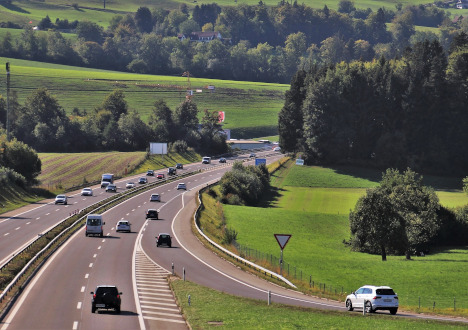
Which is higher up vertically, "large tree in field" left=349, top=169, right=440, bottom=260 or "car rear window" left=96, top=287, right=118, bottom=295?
"car rear window" left=96, top=287, right=118, bottom=295

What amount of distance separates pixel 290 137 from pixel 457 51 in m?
38.7

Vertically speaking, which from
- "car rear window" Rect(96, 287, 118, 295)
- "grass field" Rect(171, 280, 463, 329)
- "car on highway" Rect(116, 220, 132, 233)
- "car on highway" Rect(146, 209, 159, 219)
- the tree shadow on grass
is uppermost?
"car rear window" Rect(96, 287, 118, 295)

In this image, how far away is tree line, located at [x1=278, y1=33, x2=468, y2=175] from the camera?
558 ft

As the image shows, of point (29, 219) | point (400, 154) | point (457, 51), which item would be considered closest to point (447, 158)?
point (400, 154)

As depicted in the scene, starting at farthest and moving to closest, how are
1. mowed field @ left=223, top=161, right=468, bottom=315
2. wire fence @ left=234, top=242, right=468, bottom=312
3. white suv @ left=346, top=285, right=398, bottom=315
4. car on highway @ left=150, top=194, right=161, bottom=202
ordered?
car on highway @ left=150, top=194, right=161, bottom=202
mowed field @ left=223, top=161, right=468, bottom=315
wire fence @ left=234, top=242, right=468, bottom=312
white suv @ left=346, top=285, right=398, bottom=315

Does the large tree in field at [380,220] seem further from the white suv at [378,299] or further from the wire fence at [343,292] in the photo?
the white suv at [378,299]

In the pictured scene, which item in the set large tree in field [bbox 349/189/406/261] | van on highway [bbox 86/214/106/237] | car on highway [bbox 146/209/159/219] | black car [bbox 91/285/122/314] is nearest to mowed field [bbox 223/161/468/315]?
large tree in field [bbox 349/189/406/261]

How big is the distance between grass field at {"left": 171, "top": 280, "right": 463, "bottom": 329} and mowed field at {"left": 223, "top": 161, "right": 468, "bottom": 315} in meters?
10.2

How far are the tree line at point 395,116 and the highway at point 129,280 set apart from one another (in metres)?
81.5

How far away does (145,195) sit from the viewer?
12450cm

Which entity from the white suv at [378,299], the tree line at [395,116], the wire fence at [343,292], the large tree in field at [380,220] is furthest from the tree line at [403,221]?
the tree line at [395,116]

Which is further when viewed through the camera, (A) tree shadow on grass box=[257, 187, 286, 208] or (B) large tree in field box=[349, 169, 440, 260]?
(A) tree shadow on grass box=[257, 187, 286, 208]

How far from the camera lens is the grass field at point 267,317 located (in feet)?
130

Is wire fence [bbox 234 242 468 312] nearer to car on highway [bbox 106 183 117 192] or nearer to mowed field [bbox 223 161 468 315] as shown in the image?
mowed field [bbox 223 161 468 315]
